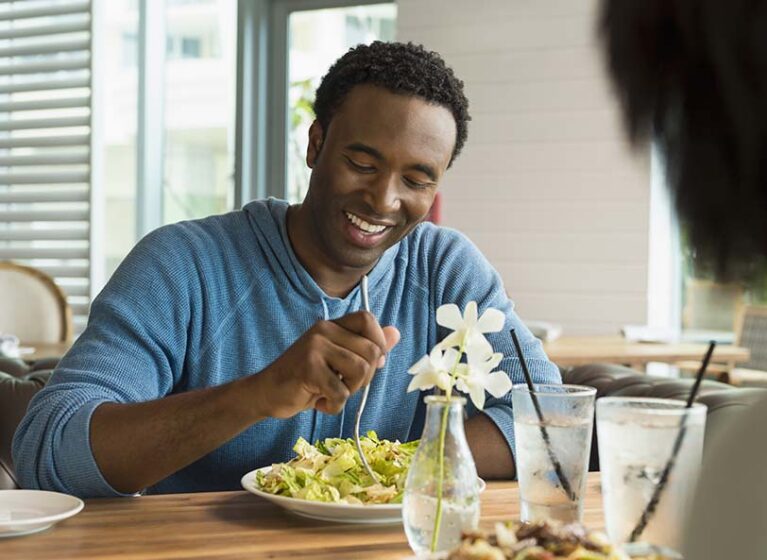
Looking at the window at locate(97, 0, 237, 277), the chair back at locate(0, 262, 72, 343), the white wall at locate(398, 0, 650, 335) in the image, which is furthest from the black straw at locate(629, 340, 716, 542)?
the window at locate(97, 0, 237, 277)

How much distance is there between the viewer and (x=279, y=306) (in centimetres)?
177

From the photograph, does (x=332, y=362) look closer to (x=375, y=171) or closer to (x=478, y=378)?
(x=478, y=378)

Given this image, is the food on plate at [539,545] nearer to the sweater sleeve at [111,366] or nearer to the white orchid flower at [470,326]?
the white orchid flower at [470,326]

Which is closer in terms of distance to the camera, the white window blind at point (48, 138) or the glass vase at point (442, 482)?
the glass vase at point (442, 482)

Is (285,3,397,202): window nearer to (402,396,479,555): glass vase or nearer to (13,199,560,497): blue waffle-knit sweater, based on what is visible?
(13,199,560,497): blue waffle-knit sweater

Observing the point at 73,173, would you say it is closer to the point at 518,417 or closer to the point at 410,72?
the point at 410,72

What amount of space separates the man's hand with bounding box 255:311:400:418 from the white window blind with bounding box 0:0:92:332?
4481 mm

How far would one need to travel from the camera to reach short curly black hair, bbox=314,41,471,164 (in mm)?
1750

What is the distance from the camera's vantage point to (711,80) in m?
0.42

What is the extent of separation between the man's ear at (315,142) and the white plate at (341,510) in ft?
2.56

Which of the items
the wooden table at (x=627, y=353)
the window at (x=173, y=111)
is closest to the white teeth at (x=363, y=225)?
the wooden table at (x=627, y=353)

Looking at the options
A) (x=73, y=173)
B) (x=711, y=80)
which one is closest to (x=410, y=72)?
(x=711, y=80)

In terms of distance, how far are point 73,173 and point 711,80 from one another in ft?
17.8

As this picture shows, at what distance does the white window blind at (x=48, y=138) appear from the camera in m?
5.51
